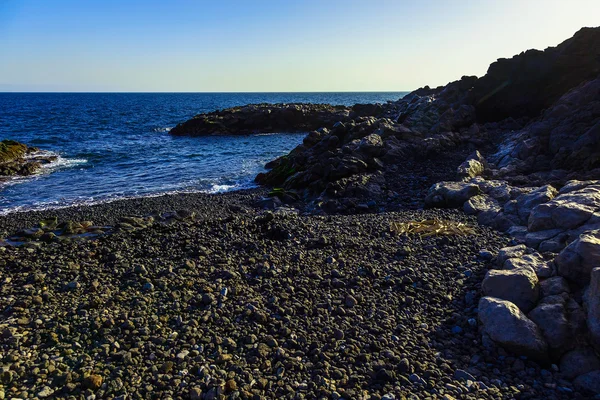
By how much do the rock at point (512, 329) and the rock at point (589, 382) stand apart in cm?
58

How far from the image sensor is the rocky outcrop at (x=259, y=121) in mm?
63175

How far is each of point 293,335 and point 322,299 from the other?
4.95 feet

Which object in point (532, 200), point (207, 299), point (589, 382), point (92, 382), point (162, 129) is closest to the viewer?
point (92, 382)

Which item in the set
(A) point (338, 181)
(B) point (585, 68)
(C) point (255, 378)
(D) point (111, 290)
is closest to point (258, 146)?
(A) point (338, 181)

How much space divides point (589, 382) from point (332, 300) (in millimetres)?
4766

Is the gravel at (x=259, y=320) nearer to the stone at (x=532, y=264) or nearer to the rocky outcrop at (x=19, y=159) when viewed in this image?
the stone at (x=532, y=264)

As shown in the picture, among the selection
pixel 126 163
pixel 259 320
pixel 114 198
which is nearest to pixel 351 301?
pixel 259 320

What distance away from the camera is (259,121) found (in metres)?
66.9

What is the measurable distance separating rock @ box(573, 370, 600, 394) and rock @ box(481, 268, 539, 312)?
1501mm

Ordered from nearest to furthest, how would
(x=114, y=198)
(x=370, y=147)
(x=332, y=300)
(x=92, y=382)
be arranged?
(x=92, y=382) → (x=332, y=300) → (x=370, y=147) → (x=114, y=198)

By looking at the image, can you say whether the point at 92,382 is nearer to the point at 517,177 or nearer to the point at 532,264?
the point at 532,264

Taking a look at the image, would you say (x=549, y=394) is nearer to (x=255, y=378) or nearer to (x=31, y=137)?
(x=255, y=378)

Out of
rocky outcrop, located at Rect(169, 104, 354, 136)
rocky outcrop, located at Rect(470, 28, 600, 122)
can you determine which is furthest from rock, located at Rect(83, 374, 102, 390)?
rocky outcrop, located at Rect(169, 104, 354, 136)

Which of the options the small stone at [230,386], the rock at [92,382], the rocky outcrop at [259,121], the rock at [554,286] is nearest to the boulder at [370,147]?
the rock at [554,286]
